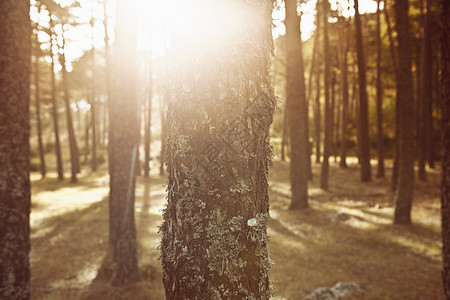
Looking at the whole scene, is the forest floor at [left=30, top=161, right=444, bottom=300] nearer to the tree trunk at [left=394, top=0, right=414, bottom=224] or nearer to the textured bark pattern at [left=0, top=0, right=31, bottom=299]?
the tree trunk at [left=394, top=0, right=414, bottom=224]

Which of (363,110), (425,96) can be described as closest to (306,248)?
(363,110)

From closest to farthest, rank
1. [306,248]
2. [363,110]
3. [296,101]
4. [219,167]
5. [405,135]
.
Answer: [219,167] → [306,248] → [405,135] → [296,101] → [363,110]

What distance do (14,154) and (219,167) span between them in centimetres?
339

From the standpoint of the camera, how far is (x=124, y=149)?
25.8 ft

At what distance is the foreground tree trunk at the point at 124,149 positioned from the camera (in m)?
7.85

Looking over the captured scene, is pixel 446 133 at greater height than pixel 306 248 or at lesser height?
greater

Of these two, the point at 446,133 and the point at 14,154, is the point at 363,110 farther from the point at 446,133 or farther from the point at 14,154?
the point at 14,154

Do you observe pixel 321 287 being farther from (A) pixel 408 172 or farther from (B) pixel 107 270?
(A) pixel 408 172

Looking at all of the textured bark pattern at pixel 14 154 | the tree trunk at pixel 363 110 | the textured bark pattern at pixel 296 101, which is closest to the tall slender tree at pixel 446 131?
the textured bark pattern at pixel 14 154

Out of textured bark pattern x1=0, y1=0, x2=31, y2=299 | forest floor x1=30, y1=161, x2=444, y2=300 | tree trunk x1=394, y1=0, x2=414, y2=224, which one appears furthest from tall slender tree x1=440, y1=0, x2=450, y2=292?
tree trunk x1=394, y1=0, x2=414, y2=224

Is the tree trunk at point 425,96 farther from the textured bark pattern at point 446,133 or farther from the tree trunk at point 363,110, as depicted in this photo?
the textured bark pattern at point 446,133

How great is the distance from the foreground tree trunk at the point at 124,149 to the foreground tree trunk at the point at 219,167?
241 inches

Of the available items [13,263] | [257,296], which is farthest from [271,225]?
[257,296]

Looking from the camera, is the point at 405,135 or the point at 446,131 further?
the point at 405,135
